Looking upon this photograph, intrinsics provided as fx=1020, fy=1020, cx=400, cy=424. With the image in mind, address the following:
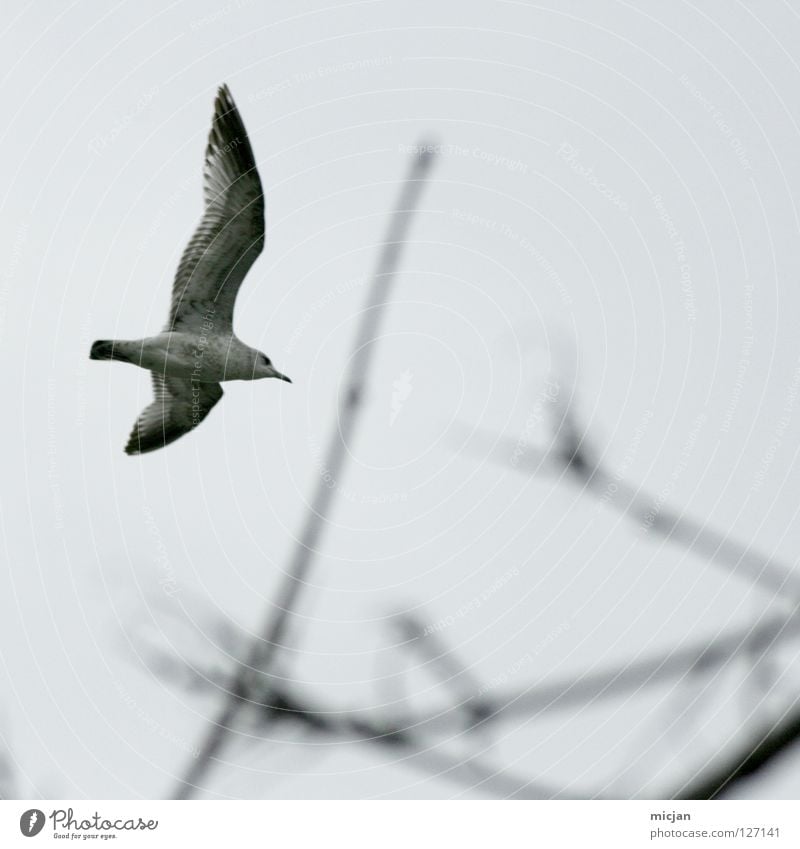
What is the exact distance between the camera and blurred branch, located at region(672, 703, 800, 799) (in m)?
1.03

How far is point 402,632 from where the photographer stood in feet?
4.58

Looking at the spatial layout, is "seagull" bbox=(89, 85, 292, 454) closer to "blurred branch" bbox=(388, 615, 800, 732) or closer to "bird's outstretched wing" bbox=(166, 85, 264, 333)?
"bird's outstretched wing" bbox=(166, 85, 264, 333)

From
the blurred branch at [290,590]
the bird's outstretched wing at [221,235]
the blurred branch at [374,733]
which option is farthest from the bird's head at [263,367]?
the blurred branch at [374,733]

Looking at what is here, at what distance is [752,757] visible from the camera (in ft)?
3.39

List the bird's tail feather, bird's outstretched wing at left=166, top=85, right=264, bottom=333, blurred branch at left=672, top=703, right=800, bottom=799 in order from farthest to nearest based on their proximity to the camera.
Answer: bird's outstretched wing at left=166, top=85, right=264, bottom=333 → the bird's tail feather → blurred branch at left=672, top=703, right=800, bottom=799

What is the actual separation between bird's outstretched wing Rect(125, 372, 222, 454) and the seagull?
0.25 meters

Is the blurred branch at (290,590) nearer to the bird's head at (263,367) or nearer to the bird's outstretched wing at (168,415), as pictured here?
the bird's head at (263,367)

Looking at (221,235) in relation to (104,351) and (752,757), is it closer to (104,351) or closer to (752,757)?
(104,351)

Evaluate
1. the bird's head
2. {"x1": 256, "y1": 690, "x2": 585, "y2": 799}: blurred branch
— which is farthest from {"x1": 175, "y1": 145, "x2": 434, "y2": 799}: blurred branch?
the bird's head

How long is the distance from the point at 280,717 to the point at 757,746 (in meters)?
0.55

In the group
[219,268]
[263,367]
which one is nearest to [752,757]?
[263,367]

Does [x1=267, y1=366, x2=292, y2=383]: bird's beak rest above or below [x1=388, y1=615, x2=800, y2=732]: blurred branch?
above
